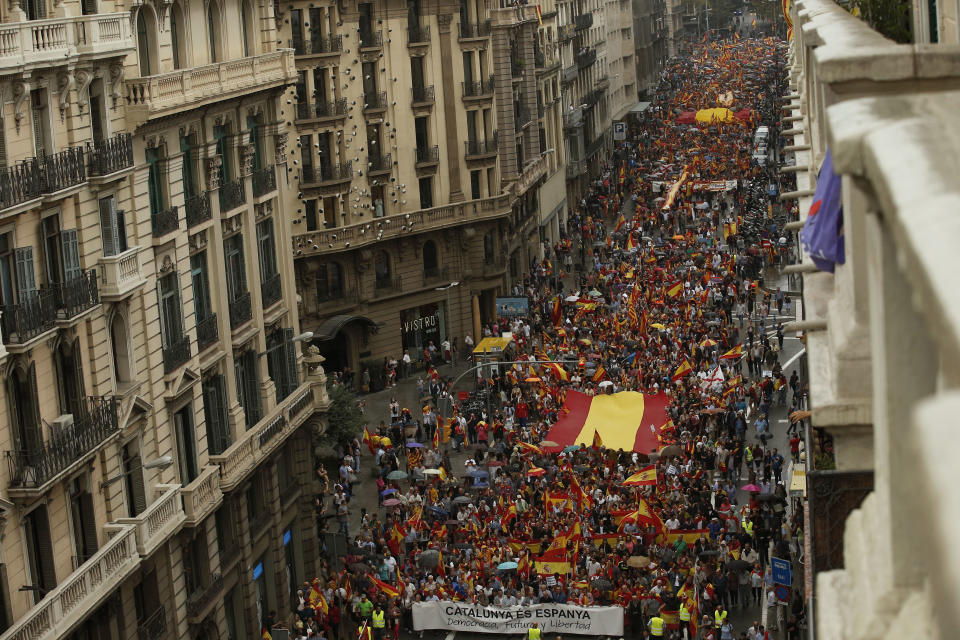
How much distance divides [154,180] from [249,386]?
8.53 meters

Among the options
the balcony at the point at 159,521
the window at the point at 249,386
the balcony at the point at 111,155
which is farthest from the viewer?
the window at the point at 249,386

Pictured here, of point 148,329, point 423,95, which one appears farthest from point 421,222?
point 148,329

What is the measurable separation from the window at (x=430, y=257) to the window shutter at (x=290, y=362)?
93.2 feet

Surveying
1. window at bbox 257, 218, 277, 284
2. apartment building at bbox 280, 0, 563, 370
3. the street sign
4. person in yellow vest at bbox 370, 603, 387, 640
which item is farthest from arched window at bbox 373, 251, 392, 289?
the street sign

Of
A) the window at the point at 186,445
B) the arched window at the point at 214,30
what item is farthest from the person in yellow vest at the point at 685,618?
the arched window at the point at 214,30

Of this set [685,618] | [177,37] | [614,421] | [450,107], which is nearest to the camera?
[685,618]

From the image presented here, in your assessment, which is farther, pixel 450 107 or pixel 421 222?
pixel 450 107

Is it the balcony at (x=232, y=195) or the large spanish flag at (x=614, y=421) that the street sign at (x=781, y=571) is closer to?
the large spanish flag at (x=614, y=421)

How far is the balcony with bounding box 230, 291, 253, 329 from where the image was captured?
43.9 m

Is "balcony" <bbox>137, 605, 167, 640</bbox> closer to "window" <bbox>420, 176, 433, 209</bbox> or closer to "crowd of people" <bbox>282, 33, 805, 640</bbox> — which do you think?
"crowd of people" <bbox>282, 33, 805, 640</bbox>

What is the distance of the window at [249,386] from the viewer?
44.8m

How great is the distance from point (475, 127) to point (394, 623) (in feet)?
139

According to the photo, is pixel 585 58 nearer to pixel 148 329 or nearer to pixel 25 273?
pixel 148 329

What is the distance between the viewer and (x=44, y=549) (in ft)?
105
